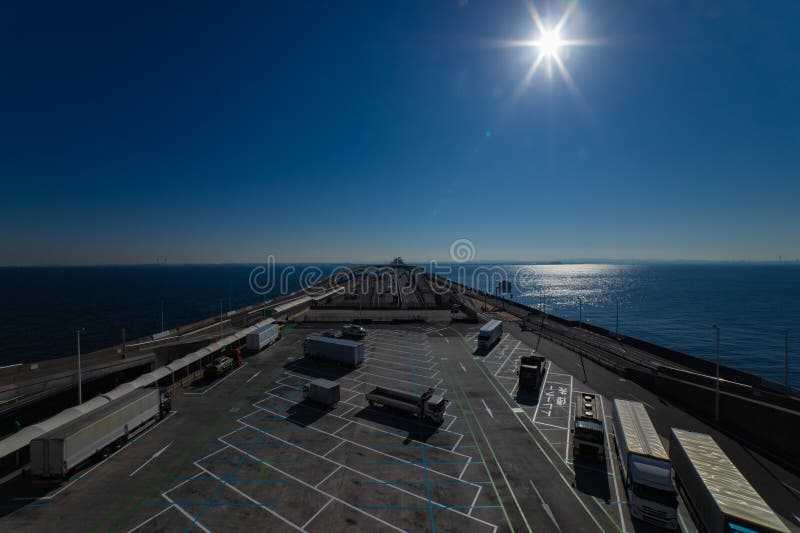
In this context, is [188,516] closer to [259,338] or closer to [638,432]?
[638,432]

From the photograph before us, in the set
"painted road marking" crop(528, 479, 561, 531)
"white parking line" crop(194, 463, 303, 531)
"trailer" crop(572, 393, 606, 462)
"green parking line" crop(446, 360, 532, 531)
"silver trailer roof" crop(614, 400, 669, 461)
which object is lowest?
"painted road marking" crop(528, 479, 561, 531)

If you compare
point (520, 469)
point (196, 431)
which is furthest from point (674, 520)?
point (196, 431)

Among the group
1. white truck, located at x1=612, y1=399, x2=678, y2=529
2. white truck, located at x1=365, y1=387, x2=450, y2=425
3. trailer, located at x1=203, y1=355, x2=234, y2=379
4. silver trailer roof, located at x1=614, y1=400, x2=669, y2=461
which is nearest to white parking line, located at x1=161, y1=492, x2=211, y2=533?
white truck, located at x1=365, y1=387, x2=450, y2=425

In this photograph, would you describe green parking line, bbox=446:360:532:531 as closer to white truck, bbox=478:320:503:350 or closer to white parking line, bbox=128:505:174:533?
white truck, bbox=478:320:503:350

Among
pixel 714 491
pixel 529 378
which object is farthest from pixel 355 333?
pixel 714 491

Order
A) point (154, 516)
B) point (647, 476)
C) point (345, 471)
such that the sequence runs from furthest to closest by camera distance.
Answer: point (345, 471) < point (647, 476) < point (154, 516)

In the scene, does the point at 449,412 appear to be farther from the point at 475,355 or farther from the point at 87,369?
the point at 87,369

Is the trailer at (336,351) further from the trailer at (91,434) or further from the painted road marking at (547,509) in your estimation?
the painted road marking at (547,509)
